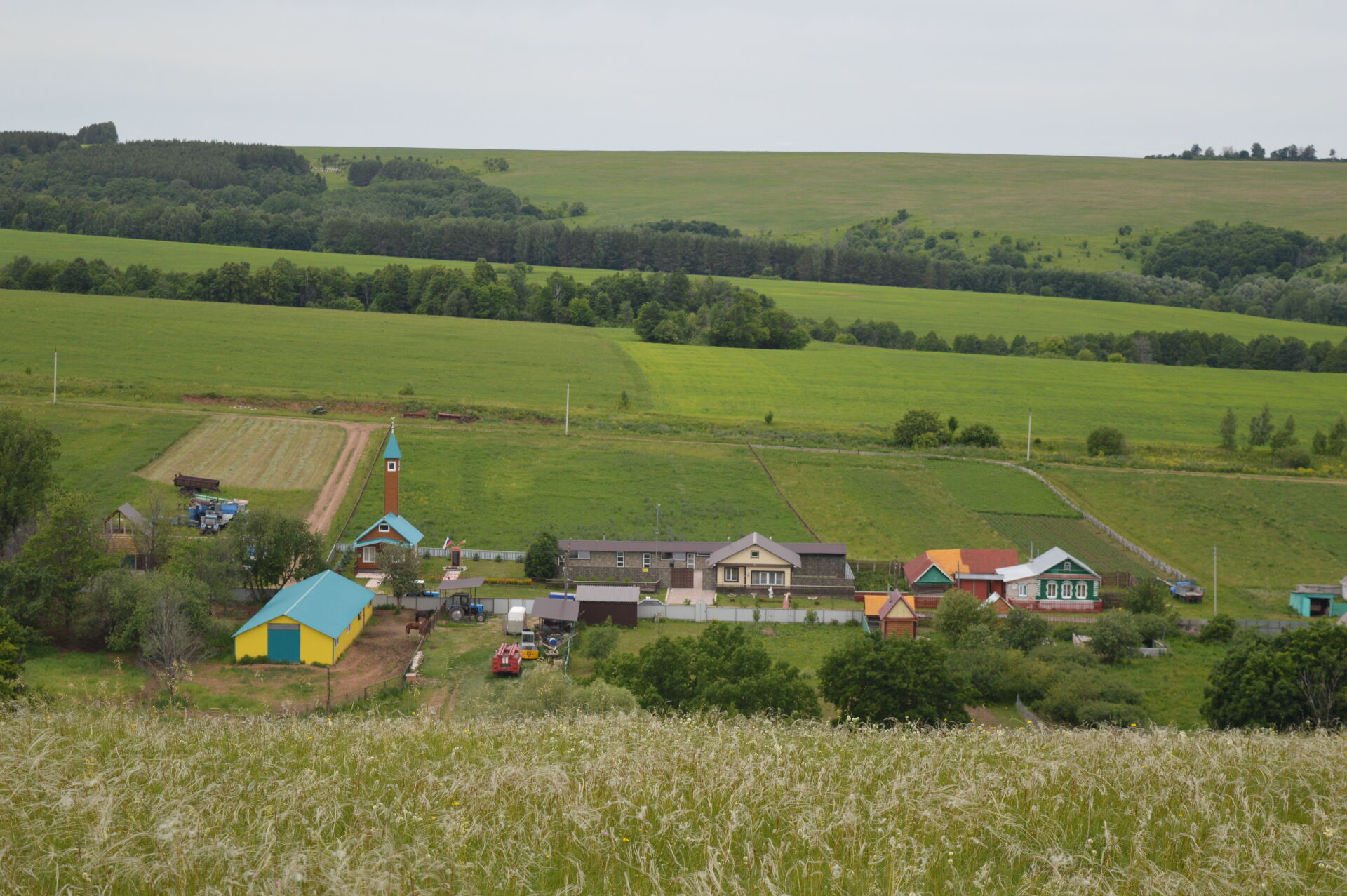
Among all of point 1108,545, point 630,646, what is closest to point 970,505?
point 1108,545

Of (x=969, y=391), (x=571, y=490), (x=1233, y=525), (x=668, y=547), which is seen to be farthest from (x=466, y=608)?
(x=969, y=391)

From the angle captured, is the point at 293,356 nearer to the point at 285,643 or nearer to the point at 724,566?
the point at 724,566

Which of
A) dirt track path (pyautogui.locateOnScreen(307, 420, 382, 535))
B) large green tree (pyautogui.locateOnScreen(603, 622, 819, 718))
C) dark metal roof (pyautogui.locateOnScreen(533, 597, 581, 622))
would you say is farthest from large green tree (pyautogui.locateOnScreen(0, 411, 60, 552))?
large green tree (pyautogui.locateOnScreen(603, 622, 819, 718))

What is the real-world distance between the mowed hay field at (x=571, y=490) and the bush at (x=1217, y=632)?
18320 mm

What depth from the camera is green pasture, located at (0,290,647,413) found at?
235 feet

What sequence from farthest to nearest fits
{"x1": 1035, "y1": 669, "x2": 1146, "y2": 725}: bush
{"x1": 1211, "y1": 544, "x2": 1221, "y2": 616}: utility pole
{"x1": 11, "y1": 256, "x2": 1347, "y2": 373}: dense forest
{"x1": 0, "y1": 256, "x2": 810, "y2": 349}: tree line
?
1. {"x1": 11, "y1": 256, "x2": 1347, "y2": 373}: dense forest
2. {"x1": 0, "y1": 256, "x2": 810, "y2": 349}: tree line
3. {"x1": 1211, "y1": 544, "x2": 1221, "y2": 616}: utility pole
4. {"x1": 1035, "y1": 669, "x2": 1146, "y2": 725}: bush

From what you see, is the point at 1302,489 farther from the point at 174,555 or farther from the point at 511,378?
the point at 174,555

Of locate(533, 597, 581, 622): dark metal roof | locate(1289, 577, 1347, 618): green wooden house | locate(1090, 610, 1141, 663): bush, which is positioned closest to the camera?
locate(1090, 610, 1141, 663): bush

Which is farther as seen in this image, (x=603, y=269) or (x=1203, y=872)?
(x=603, y=269)

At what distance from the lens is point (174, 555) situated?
4066cm

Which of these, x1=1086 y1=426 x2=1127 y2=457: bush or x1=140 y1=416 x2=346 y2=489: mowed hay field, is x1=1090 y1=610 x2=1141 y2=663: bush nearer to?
x1=1086 y1=426 x2=1127 y2=457: bush

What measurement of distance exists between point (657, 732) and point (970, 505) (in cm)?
5021

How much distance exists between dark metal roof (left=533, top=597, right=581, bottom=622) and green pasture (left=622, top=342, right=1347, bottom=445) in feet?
110

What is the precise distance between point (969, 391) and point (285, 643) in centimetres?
6692
